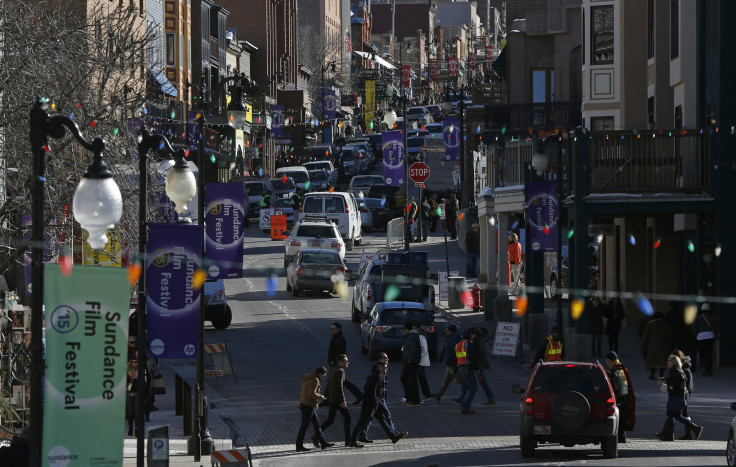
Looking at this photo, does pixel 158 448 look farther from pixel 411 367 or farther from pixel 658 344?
pixel 658 344

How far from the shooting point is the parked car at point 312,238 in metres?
46.0

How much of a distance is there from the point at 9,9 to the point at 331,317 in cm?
1761

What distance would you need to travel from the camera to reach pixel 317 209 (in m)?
53.6

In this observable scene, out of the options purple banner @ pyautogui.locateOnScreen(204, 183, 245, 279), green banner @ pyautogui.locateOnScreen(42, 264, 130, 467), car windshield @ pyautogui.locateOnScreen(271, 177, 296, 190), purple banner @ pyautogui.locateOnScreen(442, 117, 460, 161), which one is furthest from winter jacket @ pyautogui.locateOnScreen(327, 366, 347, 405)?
car windshield @ pyautogui.locateOnScreen(271, 177, 296, 190)

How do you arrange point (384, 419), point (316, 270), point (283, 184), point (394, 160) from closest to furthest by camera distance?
1. point (384, 419)
2. point (316, 270)
3. point (394, 160)
4. point (283, 184)

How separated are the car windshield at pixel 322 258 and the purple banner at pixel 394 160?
1597cm

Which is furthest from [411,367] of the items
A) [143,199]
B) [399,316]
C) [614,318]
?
[143,199]

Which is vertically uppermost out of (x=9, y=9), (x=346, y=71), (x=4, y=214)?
(x=346, y=71)

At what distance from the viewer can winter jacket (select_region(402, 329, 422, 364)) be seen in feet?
84.5

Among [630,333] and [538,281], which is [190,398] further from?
[630,333]

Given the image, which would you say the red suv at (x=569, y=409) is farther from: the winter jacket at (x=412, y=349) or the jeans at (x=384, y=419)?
the winter jacket at (x=412, y=349)

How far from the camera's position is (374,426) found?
81.3 feet

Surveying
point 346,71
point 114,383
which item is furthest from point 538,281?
point 346,71

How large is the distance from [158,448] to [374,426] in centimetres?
808
